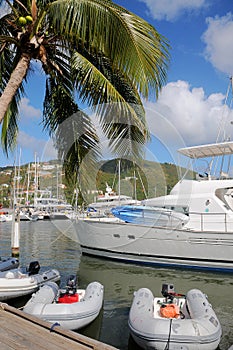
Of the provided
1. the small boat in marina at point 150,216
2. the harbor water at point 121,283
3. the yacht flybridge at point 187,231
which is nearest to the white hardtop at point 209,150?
the yacht flybridge at point 187,231

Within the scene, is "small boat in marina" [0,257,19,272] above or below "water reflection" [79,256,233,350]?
above

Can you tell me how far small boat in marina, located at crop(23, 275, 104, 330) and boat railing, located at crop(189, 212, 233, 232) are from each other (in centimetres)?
860

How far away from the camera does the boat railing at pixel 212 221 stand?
1579cm

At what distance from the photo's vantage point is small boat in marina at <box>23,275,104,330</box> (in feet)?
23.2

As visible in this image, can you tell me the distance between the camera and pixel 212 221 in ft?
53.3

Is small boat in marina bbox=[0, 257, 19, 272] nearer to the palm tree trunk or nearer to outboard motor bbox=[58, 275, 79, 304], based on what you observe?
outboard motor bbox=[58, 275, 79, 304]

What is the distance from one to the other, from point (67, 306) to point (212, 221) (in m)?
10.7

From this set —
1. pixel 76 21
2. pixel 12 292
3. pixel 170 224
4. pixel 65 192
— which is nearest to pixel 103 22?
pixel 76 21

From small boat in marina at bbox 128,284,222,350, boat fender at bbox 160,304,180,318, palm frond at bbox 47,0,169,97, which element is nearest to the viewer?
palm frond at bbox 47,0,169,97

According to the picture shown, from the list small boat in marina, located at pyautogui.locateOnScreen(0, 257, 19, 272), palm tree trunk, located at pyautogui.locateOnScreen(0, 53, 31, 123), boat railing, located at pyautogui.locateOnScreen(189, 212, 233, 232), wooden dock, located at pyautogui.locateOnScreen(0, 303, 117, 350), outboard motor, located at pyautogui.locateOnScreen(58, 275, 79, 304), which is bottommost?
small boat in marina, located at pyautogui.locateOnScreen(0, 257, 19, 272)

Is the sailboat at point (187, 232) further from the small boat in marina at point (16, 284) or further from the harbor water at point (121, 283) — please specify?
the small boat in marina at point (16, 284)

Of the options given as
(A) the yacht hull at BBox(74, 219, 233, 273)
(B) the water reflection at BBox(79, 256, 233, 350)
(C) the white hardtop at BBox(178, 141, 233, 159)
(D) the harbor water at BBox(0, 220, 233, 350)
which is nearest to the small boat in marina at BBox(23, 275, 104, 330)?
(D) the harbor water at BBox(0, 220, 233, 350)

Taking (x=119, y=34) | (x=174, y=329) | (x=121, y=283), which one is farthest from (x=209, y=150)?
(x=119, y=34)

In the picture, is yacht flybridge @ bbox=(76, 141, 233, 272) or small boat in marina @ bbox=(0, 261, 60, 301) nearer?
small boat in marina @ bbox=(0, 261, 60, 301)
